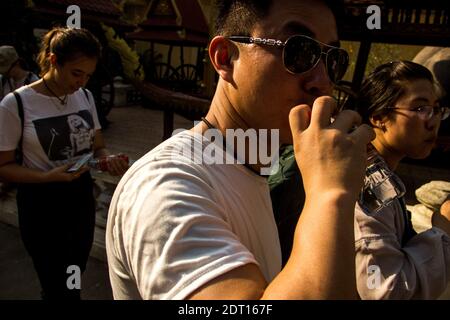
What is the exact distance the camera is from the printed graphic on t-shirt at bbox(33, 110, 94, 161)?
226 cm

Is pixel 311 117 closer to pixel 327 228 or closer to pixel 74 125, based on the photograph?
pixel 327 228

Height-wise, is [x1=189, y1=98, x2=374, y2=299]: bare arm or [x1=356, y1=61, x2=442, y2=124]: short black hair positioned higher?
[x1=356, y1=61, x2=442, y2=124]: short black hair

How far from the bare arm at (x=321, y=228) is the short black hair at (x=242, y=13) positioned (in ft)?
1.12

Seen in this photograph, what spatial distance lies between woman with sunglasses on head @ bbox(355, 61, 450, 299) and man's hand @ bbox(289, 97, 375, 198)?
517 millimetres

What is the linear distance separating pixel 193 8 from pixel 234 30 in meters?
8.06

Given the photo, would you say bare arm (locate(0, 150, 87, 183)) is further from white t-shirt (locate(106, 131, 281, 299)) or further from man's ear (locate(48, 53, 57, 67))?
white t-shirt (locate(106, 131, 281, 299))

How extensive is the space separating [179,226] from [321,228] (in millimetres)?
275

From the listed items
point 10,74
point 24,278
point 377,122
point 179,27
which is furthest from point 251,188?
point 179,27

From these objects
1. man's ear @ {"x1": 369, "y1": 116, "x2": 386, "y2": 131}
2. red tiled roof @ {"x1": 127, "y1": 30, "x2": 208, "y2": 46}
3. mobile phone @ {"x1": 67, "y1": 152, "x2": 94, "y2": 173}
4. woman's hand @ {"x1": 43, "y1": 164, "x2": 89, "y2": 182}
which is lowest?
woman's hand @ {"x1": 43, "y1": 164, "x2": 89, "y2": 182}

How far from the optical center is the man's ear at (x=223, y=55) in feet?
3.60

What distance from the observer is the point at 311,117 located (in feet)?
2.86

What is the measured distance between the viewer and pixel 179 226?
74 cm

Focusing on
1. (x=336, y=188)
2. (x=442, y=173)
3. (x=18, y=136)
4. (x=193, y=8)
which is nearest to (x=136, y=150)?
(x=193, y=8)

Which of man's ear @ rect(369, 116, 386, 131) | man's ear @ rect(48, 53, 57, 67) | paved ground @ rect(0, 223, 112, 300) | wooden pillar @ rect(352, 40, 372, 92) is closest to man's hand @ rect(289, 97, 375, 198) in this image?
man's ear @ rect(369, 116, 386, 131)
